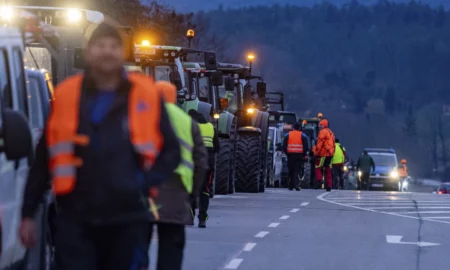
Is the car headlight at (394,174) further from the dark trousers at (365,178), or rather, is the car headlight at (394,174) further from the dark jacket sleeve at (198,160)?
the dark jacket sleeve at (198,160)

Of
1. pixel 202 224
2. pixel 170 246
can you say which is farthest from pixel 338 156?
pixel 170 246

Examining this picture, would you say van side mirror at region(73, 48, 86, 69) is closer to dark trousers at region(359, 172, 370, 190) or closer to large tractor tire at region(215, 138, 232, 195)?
large tractor tire at region(215, 138, 232, 195)

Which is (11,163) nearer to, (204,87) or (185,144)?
(185,144)

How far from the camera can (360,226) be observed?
20.3 m

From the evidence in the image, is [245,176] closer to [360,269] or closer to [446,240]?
[446,240]

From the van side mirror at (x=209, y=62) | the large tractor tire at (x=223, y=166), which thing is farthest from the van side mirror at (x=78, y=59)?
the large tractor tire at (x=223, y=166)

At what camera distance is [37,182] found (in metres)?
6.98

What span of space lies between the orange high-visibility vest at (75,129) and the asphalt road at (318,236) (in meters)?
7.26

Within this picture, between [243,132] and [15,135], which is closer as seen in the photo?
[15,135]

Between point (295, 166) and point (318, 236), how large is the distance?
15.0m

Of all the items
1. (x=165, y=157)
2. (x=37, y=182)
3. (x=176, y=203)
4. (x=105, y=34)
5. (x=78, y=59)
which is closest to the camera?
(x=105, y=34)

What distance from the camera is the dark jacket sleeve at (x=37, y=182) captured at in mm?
6957

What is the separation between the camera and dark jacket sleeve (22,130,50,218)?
6.96 m

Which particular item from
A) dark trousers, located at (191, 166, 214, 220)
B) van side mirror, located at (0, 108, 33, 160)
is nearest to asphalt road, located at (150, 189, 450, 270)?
dark trousers, located at (191, 166, 214, 220)
